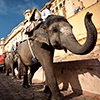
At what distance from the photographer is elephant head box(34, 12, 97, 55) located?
56.2 inches

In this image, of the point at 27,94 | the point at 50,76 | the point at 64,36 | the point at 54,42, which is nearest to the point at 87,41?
the point at 64,36

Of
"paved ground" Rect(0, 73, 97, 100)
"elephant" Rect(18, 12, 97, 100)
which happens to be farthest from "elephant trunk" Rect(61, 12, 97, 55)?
"paved ground" Rect(0, 73, 97, 100)

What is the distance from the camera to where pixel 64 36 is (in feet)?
6.37

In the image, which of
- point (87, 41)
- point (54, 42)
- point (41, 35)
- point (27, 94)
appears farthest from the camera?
point (27, 94)

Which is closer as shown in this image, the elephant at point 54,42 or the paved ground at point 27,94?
the elephant at point 54,42

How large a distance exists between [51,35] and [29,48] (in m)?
1.12

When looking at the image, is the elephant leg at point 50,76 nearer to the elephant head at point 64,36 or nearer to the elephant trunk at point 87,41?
the elephant head at point 64,36

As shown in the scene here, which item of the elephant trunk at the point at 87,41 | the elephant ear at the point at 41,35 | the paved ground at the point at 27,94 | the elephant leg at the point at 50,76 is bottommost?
the paved ground at the point at 27,94

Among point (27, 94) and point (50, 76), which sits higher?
point (50, 76)

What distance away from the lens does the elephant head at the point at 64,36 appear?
1.43 meters

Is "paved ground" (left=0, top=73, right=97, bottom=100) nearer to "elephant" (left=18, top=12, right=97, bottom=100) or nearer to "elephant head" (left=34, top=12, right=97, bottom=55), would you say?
"elephant" (left=18, top=12, right=97, bottom=100)

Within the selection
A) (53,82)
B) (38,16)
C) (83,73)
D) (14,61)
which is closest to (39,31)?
(38,16)

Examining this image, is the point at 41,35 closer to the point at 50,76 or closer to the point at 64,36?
the point at 64,36

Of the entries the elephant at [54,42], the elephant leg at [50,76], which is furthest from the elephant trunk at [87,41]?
the elephant leg at [50,76]
